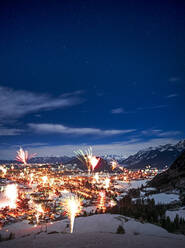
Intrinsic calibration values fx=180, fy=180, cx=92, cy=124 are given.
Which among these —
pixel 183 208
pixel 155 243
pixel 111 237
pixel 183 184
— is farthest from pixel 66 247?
pixel 183 184

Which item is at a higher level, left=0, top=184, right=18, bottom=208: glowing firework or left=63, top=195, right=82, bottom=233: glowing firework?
left=63, top=195, right=82, bottom=233: glowing firework

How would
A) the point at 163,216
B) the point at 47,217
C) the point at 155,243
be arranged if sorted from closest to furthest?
the point at 155,243 → the point at 163,216 → the point at 47,217

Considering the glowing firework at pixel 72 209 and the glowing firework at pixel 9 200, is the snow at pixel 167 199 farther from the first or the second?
the glowing firework at pixel 9 200

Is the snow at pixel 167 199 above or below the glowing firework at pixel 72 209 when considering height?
above

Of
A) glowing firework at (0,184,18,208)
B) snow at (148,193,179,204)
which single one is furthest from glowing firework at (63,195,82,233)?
glowing firework at (0,184,18,208)

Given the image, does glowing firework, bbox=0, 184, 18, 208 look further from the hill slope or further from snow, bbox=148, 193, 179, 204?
snow, bbox=148, 193, 179, 204

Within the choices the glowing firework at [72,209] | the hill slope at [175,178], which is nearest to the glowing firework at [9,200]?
the glowing firework at [72,209]

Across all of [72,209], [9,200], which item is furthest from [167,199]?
[9,200]

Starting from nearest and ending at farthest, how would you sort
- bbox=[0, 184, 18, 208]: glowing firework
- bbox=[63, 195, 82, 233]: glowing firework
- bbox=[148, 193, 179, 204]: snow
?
bbox=[63, 195, 82, 233]: glowing firework
bbox=[148, 193, 179, 204]: snow
bbox=[0, 184, 18, 208]: glowing firework

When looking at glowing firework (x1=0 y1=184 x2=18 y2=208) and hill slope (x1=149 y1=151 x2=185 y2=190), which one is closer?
hill slope (x1=149 y1=151 x2=185 y2=190)

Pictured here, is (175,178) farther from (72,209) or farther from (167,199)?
(72,209)

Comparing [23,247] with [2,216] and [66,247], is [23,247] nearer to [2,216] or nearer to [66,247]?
[66,247]
